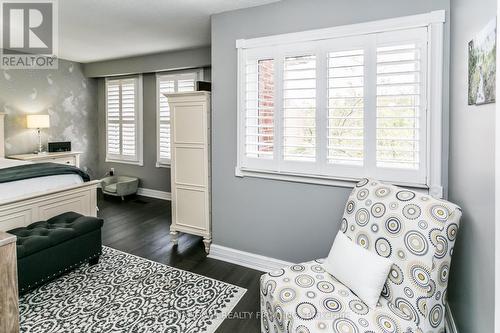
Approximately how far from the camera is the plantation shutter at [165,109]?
5070 mm

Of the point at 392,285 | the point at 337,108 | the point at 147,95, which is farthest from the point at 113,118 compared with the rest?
the point at 392,285

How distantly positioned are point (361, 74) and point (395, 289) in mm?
1527

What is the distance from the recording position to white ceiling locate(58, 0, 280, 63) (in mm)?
2803

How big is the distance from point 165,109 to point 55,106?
197cm

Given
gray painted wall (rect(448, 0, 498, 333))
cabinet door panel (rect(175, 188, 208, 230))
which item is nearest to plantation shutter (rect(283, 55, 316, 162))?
gray painted wall (rect(448, 0, 498, 333))

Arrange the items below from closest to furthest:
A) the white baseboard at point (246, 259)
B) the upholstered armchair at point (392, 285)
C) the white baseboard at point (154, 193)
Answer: the upholstered armchair at point (392, 285), the white baseboard at point (246, 259), the white baseboard at point (154, 193)

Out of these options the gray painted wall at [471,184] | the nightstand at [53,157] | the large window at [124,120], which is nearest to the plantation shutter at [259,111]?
the gray painted wall at [471,184]

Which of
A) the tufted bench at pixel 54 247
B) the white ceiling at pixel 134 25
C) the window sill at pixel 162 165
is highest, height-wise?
the white ceiling at pixel 134 25

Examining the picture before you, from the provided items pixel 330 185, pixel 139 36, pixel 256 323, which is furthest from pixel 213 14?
pixel 256 323

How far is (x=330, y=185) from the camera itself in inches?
97.0

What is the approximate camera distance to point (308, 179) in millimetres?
2545

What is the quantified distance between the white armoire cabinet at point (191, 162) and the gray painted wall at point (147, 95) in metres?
1.75

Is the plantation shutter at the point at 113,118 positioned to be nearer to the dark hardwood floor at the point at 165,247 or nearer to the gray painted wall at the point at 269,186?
→ the dark hardwood floor at the point at 165,247

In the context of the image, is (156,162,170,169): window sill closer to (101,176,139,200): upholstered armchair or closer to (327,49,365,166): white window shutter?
(101,176,139,200): upholstered armchair
